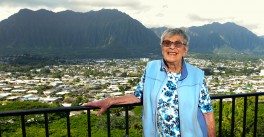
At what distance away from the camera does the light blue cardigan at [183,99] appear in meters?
2.27

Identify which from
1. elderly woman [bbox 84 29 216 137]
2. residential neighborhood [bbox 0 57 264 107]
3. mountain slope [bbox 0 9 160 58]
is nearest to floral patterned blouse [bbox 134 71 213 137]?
elderly woman [bbox 84 29 216 137]

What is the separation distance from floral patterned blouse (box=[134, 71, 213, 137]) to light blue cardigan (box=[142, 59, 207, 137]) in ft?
0.13

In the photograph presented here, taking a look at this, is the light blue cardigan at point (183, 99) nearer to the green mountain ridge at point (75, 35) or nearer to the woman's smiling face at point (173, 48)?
the woman's smiling face at point (173, 48)

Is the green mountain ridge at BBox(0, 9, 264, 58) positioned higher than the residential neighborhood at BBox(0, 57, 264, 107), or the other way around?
the green mountain ridge at BBox(0, 9, 264, 58)

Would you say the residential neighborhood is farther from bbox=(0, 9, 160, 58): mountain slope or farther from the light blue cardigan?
bbox=(0, 9, 160, 58): mountain slope

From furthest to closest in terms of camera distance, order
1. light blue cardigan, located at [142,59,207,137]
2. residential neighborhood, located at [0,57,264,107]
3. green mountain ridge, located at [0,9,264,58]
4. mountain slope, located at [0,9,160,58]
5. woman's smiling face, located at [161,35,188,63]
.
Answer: mountain slope, located at [0,9,160,58], green mountain ridge, located at [0,9,264,58], residential neighborhood, located at [0,57,264,107], woman's smiling face, located at [161,35,188,63], light blue cardigan, located at [142,59,207,137]

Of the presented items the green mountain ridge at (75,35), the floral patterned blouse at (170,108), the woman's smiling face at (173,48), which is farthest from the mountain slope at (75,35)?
the floral patterned blouse at (170,108)

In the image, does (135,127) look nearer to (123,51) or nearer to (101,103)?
(101,103)

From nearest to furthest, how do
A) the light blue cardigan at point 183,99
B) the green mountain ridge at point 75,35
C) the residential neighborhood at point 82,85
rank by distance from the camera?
1. the light blue cardigan at point 183,99
2. the residential neighborhood at point 82,85
3. the green mountain ridge at point 75,35

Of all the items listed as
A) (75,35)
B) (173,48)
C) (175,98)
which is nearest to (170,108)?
(175,98)

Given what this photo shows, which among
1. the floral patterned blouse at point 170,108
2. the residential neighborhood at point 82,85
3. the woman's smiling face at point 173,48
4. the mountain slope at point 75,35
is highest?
the mountain slope at point 75,35

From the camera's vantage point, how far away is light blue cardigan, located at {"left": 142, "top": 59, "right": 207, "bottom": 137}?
2.27 meters

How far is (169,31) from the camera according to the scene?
2.47 m

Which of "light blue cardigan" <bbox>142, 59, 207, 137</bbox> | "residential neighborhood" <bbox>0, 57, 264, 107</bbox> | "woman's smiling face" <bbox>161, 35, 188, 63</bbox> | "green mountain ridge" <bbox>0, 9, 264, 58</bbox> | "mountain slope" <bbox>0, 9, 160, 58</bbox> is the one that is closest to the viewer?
"light blue cardigan" <bbox>142, 59, 207, 137</bbox>
